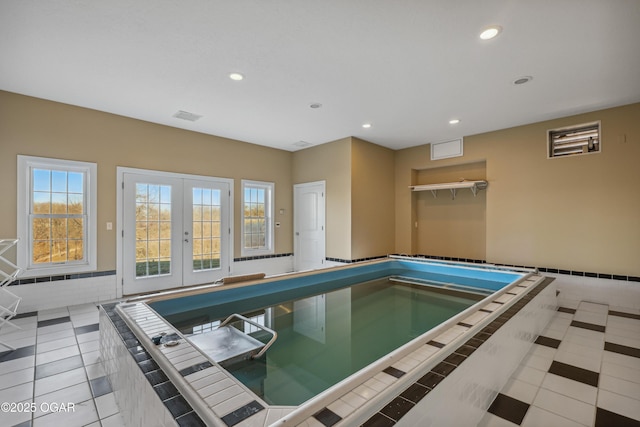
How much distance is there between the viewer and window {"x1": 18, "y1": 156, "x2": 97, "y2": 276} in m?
3.67

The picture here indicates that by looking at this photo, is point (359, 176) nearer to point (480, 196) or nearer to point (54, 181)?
point (480, 196)

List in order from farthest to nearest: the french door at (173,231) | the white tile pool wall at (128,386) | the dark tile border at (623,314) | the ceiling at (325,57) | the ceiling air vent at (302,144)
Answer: the ceiling air vent at (302,144) < the french door at (173,231) < the dark tile border at (623,314) < the ceiling at (325,57) < the white tile pool wall at (128,386)

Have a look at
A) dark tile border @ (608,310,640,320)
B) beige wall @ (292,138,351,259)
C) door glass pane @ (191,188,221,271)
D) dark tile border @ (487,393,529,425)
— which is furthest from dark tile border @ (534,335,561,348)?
door glass pane @ (191,188,221,271)

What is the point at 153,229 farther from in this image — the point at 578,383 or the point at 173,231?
the point at 578,383

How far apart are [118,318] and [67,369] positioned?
0.80m

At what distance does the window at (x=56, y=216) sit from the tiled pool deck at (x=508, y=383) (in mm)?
871

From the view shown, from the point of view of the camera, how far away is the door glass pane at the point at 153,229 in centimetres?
455

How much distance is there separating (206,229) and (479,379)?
472 centimetres

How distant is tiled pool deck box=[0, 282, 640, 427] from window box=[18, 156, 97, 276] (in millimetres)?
871

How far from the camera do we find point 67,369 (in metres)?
2.32

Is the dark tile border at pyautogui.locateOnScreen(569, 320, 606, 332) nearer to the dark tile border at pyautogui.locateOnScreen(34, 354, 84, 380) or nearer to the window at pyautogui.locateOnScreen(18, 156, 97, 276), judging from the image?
the dark tile border at pyautogui.locateOnScreen(34, 354, 84, 380)

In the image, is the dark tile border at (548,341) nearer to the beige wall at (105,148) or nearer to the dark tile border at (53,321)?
the beige wall at (105,148)

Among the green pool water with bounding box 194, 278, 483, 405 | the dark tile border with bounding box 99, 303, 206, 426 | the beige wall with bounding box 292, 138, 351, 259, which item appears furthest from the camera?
the beige wall with bounding box 292, 138, 351, 259

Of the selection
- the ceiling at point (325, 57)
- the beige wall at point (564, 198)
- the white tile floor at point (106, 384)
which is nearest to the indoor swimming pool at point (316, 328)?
the white tile floor at point (106, 384)
